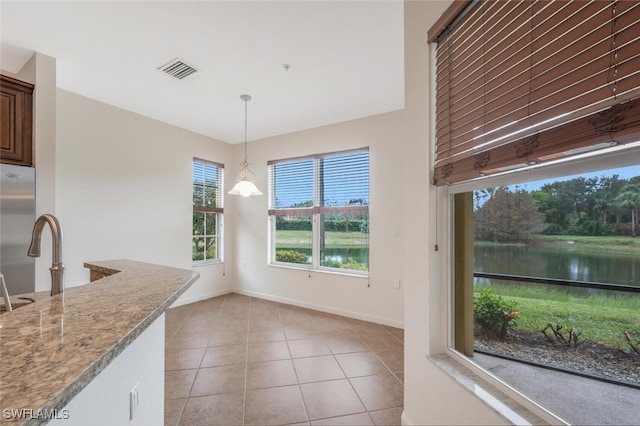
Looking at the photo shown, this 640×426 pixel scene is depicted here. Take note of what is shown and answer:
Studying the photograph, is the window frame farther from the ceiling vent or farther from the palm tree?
the ceiling vent

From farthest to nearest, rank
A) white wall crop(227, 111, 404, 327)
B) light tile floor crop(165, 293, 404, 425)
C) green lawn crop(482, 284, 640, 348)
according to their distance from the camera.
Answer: white wall crop(227, 111, 404, 327), light tile floor crop(165, 293, 404, 425), green lawn crop(482, 284, 640, 348)

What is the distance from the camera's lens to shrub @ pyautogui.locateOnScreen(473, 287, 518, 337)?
1.33 meters

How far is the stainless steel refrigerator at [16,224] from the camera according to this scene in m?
2.31

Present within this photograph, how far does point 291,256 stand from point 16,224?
3.21 metres

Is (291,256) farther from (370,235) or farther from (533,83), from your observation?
(533,83)

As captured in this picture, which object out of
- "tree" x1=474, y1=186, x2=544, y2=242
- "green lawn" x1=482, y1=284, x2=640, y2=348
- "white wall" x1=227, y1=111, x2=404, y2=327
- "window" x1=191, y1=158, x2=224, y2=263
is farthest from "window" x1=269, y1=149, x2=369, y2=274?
"green lawn" x1=482, y1=284, x2=640, y2=348

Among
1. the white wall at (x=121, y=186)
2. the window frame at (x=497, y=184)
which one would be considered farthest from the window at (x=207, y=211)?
the window frame at (x=497, y=184)

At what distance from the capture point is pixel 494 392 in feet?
3.96

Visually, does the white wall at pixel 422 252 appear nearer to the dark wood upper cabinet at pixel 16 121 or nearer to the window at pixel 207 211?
the dark wood upper cabinet at pixel 16 121

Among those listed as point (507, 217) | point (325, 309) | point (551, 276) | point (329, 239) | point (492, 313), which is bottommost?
point (325, 309)

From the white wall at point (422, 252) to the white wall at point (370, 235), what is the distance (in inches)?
73.7

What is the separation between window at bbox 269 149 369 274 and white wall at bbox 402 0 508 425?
7.07 ft

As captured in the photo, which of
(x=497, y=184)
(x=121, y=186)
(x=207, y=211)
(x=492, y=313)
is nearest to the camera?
(x=497, y=184)

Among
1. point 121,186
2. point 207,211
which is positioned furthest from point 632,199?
point 207,211
